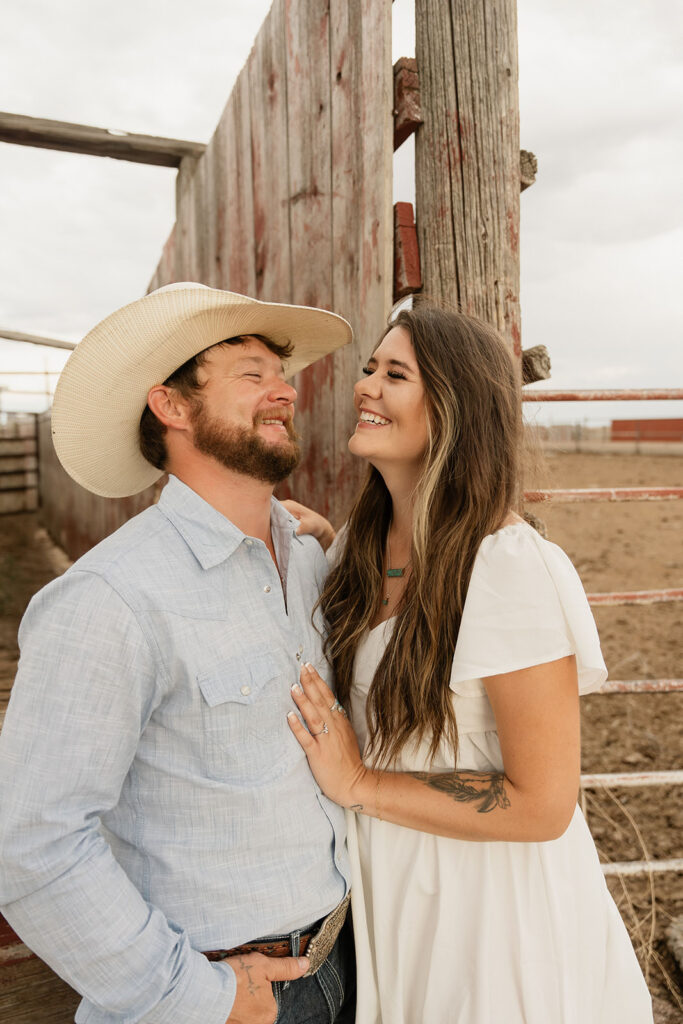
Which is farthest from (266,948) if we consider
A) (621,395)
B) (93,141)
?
(93,141)

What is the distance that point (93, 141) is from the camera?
3.58 m

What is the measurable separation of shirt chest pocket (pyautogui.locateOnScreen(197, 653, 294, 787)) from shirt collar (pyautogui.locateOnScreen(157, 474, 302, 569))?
226mm

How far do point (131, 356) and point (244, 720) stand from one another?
2.79ft

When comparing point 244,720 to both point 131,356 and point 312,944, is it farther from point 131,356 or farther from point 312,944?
point 131,356

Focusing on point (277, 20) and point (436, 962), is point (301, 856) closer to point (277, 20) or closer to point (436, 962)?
point (436, 962)

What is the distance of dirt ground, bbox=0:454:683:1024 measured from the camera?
2.74 m

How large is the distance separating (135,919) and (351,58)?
2185 millimetres

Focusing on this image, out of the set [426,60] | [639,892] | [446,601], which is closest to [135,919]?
[446,601]

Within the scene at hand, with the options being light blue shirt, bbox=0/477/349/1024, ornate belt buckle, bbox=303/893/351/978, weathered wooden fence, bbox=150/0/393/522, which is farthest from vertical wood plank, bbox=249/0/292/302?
ornate belt buckle, bbox=303/893/351/978

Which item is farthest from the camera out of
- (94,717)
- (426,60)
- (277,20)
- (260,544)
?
(277,20)

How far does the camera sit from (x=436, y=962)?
1563mm

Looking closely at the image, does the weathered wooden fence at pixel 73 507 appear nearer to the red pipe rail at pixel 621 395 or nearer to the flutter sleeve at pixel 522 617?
the red pipe rail at pixel 621 395

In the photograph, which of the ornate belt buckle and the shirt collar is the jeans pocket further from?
the shirt collar

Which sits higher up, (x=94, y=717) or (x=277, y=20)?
(x=277, y=20)
